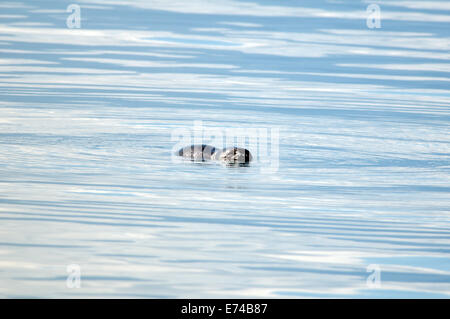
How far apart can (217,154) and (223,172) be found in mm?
929

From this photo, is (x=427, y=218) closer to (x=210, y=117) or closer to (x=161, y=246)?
(x=161, y=246)

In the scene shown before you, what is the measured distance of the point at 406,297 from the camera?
8.71m

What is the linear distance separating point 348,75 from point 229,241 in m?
13.8

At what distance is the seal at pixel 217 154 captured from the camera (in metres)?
13.7

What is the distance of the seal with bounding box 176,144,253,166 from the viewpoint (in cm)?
1373

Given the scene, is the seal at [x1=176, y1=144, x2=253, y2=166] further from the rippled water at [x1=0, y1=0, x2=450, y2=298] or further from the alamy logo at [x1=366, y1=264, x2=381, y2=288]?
the alamy logo at [x1=366, y1=264, x2=381, y2=288]

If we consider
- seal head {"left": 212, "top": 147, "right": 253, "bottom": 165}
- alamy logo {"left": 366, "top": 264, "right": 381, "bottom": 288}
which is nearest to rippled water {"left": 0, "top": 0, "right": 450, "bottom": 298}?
alamy logo {"left": 366, "top": 264, "right": 381, "bottom": 288}

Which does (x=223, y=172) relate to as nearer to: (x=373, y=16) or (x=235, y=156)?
(x=235, y=156)

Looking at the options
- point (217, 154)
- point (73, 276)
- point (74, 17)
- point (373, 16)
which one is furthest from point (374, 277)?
point (373, 16)

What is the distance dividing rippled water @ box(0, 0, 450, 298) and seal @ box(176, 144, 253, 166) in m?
0.31

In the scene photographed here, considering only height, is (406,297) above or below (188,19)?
below

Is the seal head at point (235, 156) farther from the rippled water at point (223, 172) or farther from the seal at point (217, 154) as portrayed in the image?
the rippled water at point (223, 172)
